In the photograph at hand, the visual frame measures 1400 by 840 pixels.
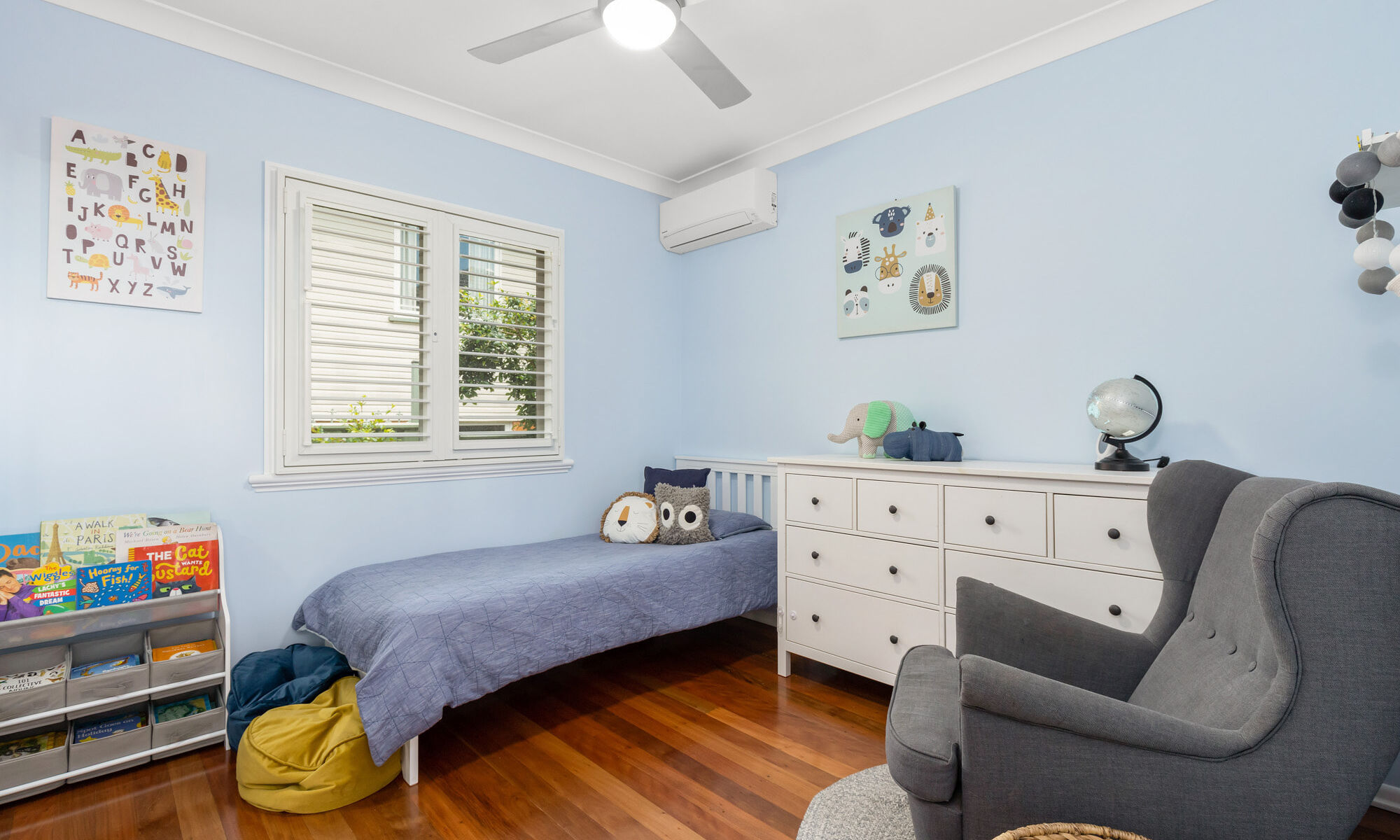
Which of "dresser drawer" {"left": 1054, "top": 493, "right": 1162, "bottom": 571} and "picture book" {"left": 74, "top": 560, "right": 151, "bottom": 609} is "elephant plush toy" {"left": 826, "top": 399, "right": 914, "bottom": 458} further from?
"picture book" {"left": 74, "top": 560, "right": 151, "bottom": 609}

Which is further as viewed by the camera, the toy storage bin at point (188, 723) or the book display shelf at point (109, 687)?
the toy storage bin at point (188, 723)

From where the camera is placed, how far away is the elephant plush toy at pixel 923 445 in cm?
257

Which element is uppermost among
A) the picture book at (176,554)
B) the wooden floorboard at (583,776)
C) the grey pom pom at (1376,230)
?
the grey pom pom at (1376,230)

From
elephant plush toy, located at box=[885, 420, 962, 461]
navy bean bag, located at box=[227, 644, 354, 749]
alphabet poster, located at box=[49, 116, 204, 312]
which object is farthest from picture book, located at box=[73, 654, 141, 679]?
elephant plush toy, located at box=[885, 420, 962, 461]

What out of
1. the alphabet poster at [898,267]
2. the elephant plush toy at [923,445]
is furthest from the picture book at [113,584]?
the alphabet poster at [898,267]

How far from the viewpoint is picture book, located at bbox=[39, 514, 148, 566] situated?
6.84 feet

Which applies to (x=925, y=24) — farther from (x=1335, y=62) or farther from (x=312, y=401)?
(x=312, y=401)

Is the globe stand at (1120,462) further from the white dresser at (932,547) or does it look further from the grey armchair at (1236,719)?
the grey armchair at (1236,719)

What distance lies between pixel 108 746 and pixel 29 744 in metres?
0.19

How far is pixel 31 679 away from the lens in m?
1.94

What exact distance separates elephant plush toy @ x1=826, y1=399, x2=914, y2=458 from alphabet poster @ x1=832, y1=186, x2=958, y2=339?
40 centimetres

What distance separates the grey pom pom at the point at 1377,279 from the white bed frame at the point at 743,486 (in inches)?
89.5

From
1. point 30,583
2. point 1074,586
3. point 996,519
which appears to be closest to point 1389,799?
point 1074,586

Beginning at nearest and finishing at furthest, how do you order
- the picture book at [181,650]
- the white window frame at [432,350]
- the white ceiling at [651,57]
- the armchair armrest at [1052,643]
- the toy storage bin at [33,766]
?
the armchair armrest at [1052,643], the toy storage bin at [33,766], the picture book at [181,650], the white ceiling at [651,57], the white window frame at [432,350]
